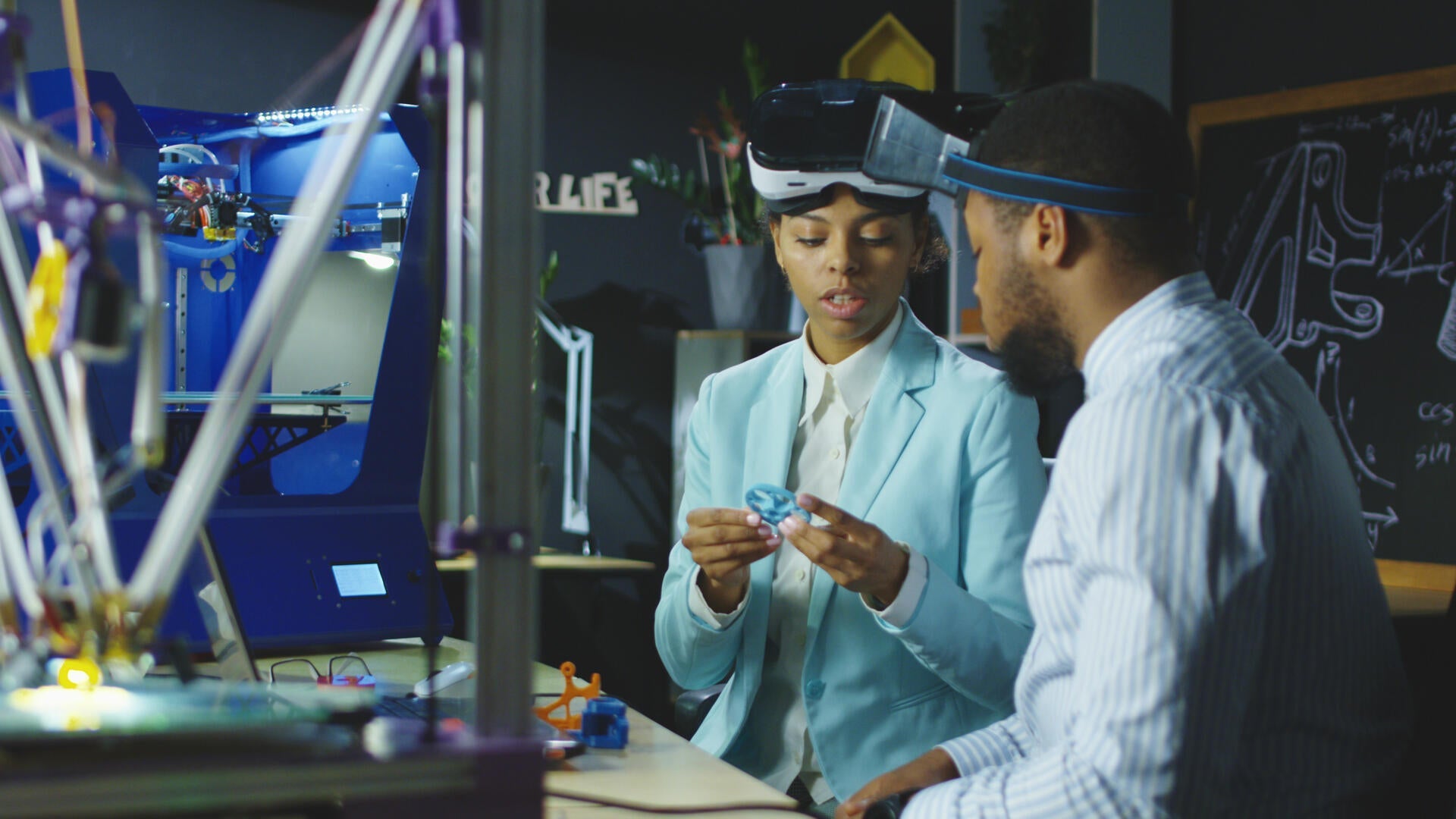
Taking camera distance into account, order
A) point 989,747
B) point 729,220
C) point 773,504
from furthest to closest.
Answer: point 729,220
point 773,504
point 989,747

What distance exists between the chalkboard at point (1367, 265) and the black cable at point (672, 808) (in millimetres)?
2514

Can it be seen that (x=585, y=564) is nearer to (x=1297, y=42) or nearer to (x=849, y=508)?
(x=849, y=508)

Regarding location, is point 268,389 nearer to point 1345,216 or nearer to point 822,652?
point 822,652

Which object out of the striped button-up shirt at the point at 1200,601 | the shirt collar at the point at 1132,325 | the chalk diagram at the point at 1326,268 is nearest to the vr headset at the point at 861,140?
the shirt collar at the point at 1132,325

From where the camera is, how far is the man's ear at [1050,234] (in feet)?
3.90

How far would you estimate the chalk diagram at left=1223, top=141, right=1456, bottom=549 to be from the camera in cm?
312

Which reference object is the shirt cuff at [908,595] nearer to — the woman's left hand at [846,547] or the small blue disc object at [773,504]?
the woman's left hand at [846,547]

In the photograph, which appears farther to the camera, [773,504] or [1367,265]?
[1367,265]

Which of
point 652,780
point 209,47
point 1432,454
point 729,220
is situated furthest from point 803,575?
point 209,47

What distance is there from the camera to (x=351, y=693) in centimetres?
80

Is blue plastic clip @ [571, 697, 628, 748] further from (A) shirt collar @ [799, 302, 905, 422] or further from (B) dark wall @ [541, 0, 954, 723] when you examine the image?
(B) dark wall @ [541, 0, 954, 723]

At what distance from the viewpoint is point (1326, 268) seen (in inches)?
129

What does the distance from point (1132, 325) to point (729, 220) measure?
9.32 feet

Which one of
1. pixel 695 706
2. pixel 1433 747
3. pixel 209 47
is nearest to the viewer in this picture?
pixel 1433 747
